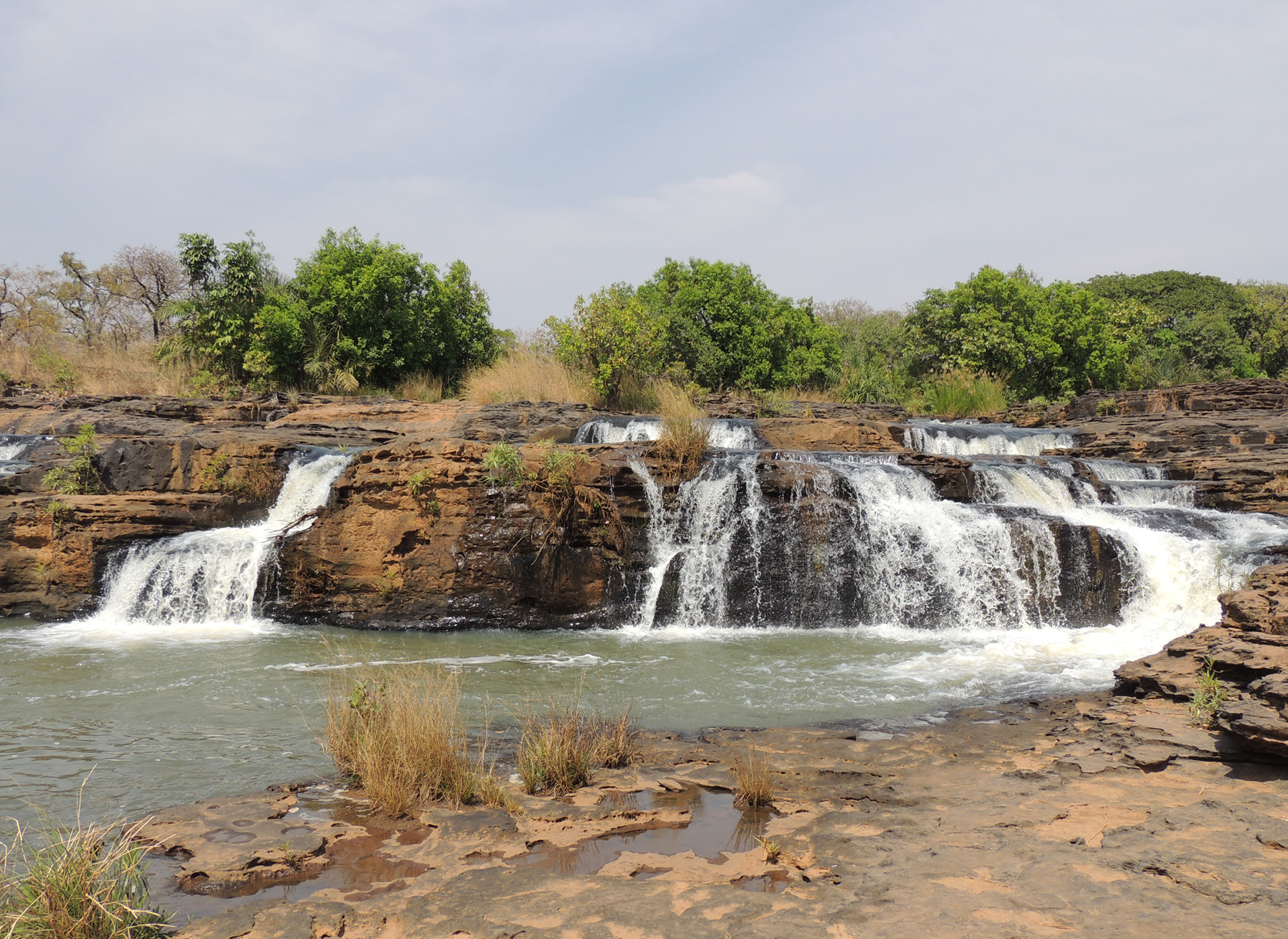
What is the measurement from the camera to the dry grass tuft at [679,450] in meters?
10.9

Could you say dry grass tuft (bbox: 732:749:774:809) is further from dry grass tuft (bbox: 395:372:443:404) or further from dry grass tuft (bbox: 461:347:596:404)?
dry grass tuft (bbox: 395:372:443:404)

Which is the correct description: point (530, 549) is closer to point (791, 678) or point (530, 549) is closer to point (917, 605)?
point (791, 678)

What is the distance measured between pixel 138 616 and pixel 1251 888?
1147 centimetres

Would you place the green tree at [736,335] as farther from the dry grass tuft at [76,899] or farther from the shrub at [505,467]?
the dry grass tuft at [76,899]

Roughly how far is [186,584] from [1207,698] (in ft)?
35.9

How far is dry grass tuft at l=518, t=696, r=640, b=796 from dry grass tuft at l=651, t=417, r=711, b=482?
589 centimetres

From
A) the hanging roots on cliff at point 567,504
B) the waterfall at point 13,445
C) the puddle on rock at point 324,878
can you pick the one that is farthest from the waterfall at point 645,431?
the puddle on rock at point 324,878

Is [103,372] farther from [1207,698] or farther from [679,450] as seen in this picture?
[1207,698]

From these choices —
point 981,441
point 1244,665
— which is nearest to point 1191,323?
point 981,441

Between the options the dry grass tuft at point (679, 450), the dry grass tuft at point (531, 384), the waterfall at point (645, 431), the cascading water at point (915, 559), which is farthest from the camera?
the dry grass tuft at point (531, 384)

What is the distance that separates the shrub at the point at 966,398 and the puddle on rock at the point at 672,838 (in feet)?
63.5

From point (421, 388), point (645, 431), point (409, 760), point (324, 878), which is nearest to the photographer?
point (324, 878)

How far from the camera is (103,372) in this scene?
71.1ft

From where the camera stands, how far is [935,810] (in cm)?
394
